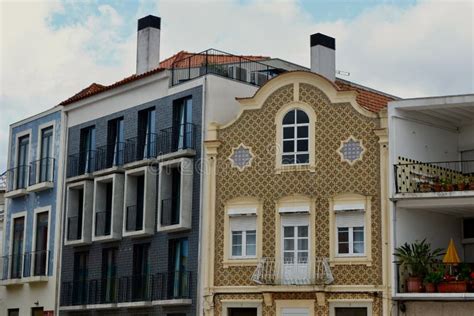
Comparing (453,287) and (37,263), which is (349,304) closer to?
(453,287)

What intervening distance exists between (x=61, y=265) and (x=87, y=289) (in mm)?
2268

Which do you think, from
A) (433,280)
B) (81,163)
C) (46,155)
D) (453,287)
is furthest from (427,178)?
(46,155)

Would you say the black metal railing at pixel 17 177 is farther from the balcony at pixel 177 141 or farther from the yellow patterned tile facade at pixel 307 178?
the yellow patterned tile facade at pixel 307 178

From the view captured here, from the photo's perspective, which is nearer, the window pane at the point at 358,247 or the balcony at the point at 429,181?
the balcony at the point at 429,181

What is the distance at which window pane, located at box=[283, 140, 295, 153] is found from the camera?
32469 millimetres

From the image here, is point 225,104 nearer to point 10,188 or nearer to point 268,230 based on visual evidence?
point 268,230

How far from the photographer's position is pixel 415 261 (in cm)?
2962

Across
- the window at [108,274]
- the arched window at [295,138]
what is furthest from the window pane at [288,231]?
the window at [108,274]

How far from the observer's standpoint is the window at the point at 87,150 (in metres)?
39.0

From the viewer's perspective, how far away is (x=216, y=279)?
32.6m

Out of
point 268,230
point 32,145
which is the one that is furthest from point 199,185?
point 32,145

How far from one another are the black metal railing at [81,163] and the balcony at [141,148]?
2.25 m

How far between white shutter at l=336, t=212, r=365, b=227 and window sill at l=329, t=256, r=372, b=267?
3.49 feet

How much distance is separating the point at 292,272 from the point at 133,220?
24.4 feet
